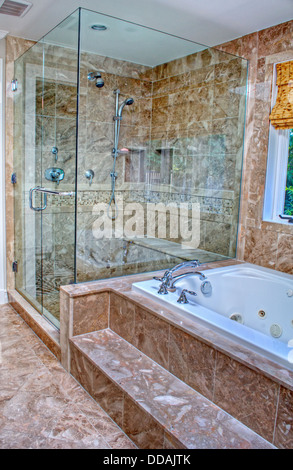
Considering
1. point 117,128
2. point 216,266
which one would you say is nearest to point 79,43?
point 117,128

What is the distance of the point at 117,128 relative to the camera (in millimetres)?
2926

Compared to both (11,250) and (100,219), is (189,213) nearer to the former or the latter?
(100,219)

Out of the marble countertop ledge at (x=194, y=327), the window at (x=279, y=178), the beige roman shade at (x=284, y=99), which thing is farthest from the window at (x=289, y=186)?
the marble countertop ledge at (x=194, y=327)

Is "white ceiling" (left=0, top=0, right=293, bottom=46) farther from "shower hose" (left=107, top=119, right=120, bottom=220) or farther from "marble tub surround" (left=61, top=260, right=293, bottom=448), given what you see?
"marble tub surround" (left=61, top=260, right=293, bottom=448)

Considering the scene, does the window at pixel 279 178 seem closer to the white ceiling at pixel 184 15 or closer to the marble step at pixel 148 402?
the white ceiling at pixel 184 15

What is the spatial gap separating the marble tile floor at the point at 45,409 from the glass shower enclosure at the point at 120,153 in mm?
353

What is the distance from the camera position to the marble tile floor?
1.86 meters

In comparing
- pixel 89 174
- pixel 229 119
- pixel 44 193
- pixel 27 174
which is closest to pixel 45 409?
pixel 89 174

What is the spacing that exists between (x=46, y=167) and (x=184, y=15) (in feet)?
4.76

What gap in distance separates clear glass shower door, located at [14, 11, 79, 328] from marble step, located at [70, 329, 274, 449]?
0.58 m

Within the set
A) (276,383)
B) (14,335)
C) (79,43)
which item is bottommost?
(14,335)

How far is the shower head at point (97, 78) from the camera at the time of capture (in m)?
2.59

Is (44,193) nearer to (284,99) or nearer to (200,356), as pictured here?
(200,356)

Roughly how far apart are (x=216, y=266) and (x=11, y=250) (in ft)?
6.24
